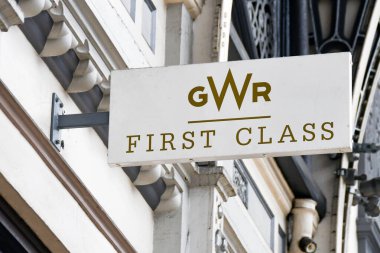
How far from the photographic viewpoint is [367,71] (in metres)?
16.9

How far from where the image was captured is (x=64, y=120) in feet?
34.5

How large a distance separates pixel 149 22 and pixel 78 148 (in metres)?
1.93

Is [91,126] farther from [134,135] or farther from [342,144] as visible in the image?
[342,144]

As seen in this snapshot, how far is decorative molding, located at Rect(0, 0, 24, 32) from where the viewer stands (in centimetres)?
955

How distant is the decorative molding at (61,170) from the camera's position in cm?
989

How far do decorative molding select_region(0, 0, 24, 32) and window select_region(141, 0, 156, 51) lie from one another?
2.77 metres

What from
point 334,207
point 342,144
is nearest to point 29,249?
point 342,144

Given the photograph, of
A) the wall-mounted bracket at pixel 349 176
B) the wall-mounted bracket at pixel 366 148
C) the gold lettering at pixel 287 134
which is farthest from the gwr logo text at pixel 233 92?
the wall-mounted bracket at pixel 349 176

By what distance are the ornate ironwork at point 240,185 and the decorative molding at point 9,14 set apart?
15.7 ft

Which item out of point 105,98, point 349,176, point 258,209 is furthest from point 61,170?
point 349,176

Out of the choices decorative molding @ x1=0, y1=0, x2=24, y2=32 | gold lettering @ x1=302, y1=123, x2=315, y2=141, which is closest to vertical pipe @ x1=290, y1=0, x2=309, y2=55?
gold lettering @ x1=302, y1=123, x2=315, y2=141

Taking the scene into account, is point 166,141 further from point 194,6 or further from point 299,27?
point 299,27

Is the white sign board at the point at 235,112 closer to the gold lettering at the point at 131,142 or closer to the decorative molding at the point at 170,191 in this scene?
the gold lettering at the point at 131,142

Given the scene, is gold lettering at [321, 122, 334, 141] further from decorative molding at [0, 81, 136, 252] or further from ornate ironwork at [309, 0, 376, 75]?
ornate ironwork at [309, 0, 376, 75]
